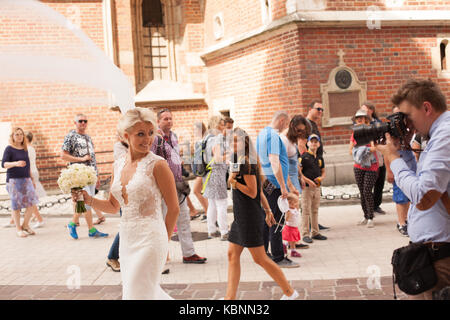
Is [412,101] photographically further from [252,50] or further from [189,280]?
[252,50]

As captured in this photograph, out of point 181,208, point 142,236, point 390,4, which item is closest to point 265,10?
point 390,4

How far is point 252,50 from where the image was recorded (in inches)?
504

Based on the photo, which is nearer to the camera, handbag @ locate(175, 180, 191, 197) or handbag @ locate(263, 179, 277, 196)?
handbag @ locate(263, 179, 277, 196)

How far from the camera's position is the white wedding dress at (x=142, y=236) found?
3396 millimetres

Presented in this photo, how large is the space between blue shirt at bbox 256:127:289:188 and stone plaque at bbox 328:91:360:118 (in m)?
5.83

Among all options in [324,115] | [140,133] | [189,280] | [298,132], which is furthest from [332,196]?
[140,133]

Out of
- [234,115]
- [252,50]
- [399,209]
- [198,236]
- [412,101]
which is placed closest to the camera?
[412,101]

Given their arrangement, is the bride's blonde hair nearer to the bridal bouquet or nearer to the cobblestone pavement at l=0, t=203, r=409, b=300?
the bridal bouquet

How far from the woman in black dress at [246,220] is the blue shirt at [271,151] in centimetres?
120

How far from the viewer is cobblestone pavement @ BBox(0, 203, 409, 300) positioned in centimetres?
492

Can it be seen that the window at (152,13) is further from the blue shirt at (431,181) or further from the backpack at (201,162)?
the blue shirt at (431,181)

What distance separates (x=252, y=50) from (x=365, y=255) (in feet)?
25.5

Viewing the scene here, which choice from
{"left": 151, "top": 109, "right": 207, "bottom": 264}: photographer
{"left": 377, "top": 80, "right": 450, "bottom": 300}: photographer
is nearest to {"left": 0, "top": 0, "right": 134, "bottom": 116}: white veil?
{"left": 151, "top": 109, "right": 207, "bottom": 264}: photographer

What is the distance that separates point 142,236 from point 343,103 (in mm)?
8942
